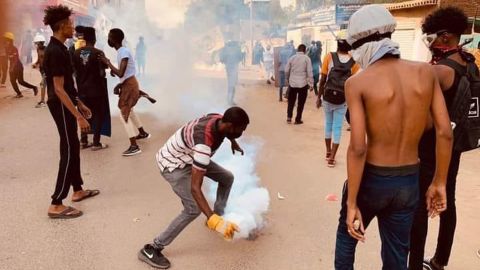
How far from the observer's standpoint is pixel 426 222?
7.99ft

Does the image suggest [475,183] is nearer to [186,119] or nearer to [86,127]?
[86,127]

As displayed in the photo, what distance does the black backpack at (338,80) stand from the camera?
5.09 metres

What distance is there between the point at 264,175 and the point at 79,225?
7.18ft

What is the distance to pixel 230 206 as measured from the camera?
3479 mm

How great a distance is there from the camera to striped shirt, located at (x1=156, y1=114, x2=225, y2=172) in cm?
256

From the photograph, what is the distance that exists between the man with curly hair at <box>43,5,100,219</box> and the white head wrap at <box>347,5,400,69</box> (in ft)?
8.54

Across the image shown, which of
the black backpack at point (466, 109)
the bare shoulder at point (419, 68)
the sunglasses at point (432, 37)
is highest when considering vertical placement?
the sunglasses at point (432, 37)

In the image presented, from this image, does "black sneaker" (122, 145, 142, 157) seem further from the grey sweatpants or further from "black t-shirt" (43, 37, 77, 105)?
the grey sweatpants

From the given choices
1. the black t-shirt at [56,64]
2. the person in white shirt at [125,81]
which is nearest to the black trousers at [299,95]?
the person in white shirt at [125,81]

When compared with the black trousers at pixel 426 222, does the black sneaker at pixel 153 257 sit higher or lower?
lower

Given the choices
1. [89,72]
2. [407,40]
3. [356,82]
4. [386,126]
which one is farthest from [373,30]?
[407,40]

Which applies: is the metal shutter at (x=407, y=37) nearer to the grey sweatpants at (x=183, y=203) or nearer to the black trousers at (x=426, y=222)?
the black trousers at (x=426, y=222)

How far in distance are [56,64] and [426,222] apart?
3095mm

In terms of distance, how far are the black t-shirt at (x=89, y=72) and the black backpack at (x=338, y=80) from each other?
10.2 feet
